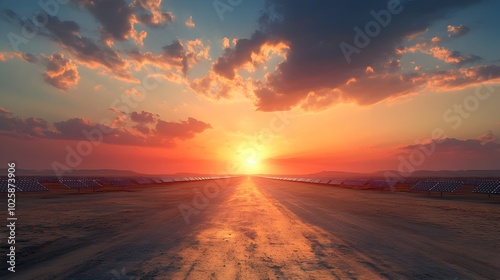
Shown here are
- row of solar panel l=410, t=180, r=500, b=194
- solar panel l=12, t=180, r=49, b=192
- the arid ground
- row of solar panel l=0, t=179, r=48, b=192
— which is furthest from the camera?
row of solar panel l=410, t=180, r=500, b=194

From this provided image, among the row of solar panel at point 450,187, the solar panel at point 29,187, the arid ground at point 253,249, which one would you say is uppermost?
the solar panel at point 29,187

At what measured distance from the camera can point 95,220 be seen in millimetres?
16922

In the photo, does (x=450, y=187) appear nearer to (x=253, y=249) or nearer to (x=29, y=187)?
(x=253, y=249)

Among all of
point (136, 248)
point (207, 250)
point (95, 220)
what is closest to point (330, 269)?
point (207, 250)

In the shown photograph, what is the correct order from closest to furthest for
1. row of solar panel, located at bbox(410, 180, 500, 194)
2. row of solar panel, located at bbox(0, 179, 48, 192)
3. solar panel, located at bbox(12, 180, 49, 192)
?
row of solar panel, located at bbox(0, 179, 48, 192), solar panel, located at bbox(12, 180, 49, 192), row of solar panel, located at bbox(410, 180, 500, 194)

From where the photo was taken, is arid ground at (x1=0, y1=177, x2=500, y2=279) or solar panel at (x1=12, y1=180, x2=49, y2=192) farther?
solar panel at (x1=12, y1=180, x2=49, y2=192)

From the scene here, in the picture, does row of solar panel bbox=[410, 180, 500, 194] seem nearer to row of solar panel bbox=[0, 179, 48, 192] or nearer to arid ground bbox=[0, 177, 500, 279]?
arid ground bbox=[0, 177, 500, 279]

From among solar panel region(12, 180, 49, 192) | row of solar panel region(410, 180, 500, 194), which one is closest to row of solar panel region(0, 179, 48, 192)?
solar panel region(12, 180, 49, 192)

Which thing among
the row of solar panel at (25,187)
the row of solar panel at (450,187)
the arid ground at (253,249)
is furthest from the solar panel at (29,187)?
the row of solar panel at (450,187)

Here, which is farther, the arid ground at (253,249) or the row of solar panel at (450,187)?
the row of solar panel at (450,187)

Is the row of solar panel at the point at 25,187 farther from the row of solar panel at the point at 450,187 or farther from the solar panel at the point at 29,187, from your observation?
the row of solar panel at the point at 450,187

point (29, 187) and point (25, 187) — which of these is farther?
point (29, 187)

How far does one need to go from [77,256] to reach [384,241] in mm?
12050

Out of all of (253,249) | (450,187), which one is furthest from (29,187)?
(450,187)
